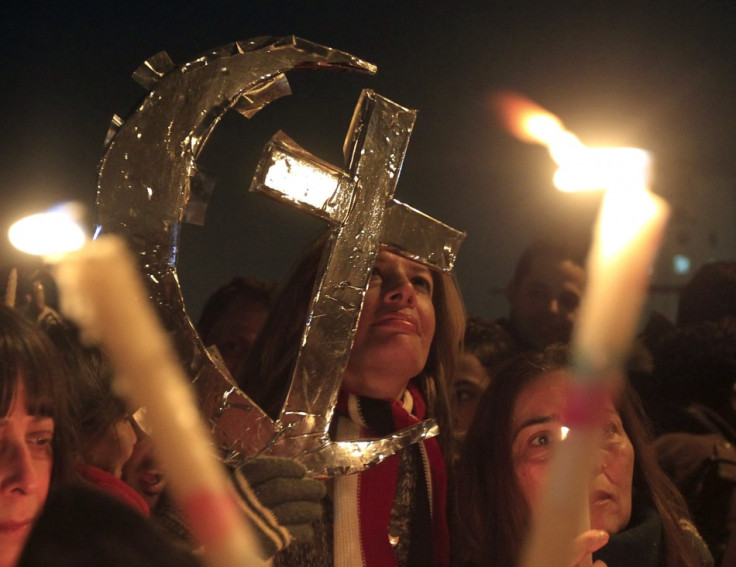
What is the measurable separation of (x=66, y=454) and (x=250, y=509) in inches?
9.9

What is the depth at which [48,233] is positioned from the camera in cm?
160

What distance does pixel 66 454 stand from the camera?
43.7 inches

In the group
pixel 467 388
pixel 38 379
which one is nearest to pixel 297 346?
pixel 38 379

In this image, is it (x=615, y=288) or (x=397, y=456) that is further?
(x=397, y=456)

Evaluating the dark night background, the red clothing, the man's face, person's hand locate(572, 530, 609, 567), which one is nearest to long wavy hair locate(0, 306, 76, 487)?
the red clothing

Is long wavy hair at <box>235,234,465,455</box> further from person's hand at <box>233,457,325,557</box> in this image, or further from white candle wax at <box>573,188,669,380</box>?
white candle wax at <box>573,188,669,380</box>

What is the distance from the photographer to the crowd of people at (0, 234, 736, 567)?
3.57ft

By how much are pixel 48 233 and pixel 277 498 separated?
30.3 inches

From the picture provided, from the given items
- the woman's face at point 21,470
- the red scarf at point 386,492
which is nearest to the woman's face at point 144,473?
the red scarf at point 386,492

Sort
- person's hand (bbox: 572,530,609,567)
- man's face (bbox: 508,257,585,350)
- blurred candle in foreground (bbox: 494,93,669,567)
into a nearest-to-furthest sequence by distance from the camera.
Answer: blurred candle in foreground (bbox: 494,93,669,567) → person's hand (bbox: 572,530,609,567) → man's face (bbox: 508,257,585,350)

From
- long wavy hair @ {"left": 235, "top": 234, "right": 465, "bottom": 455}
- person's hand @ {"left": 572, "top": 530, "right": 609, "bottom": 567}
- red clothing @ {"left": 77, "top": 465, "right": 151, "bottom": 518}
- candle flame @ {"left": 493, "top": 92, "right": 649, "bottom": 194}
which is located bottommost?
red clothing @ {"left": 77, "top": 465, "right": 151, "bottom": 518}

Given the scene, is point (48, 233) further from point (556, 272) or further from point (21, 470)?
point (556, 272)

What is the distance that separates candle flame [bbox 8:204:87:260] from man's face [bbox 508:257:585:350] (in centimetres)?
120

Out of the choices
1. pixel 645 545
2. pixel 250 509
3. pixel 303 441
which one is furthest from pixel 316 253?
pixel 645 545
